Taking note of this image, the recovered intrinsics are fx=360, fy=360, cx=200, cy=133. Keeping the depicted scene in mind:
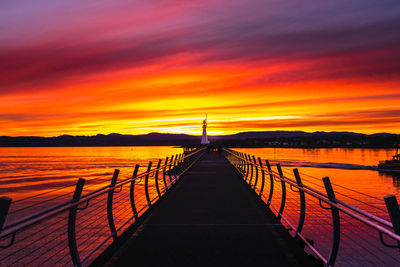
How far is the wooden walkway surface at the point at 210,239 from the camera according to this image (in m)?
5.25

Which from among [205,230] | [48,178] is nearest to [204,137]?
[48,178]

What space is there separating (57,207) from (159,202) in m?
6.64

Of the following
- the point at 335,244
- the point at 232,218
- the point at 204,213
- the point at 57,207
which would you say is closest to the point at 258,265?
the point at 335,244

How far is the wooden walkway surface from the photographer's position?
5.25 m

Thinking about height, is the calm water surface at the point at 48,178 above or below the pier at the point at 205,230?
below

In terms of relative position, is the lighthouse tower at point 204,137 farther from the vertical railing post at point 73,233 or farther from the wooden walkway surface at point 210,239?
the vertical railing post at point 73,233

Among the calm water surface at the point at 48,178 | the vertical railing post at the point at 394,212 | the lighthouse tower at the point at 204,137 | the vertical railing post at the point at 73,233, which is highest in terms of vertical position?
the lighthouse tower at the point at 204,137

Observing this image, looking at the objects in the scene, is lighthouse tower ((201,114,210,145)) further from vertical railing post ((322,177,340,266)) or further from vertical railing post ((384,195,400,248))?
vertical railing post ((384,195,400,248))

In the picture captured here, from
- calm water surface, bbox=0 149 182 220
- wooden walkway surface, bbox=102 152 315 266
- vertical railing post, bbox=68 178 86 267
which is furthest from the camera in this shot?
calm water surface, bbox=0 149 182 220

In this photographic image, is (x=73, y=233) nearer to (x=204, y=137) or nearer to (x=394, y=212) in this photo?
(x=394, y=212)

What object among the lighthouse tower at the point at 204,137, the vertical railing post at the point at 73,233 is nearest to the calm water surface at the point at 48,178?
the vertical railing post at the point at 73,233

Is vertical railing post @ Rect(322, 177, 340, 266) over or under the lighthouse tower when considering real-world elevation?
under

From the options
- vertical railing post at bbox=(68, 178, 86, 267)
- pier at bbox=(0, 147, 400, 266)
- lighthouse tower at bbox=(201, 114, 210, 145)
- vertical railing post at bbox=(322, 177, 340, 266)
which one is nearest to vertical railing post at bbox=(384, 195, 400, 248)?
pier at bbox=(0, 147, 400, 266)

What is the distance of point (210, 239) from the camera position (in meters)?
6.47
